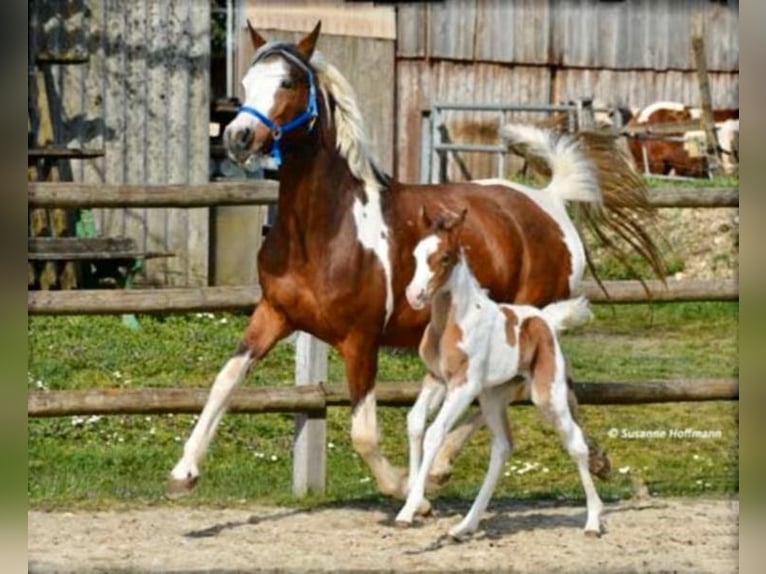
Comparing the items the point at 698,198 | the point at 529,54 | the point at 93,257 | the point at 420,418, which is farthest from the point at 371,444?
the point at 529,54

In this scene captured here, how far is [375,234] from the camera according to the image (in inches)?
271

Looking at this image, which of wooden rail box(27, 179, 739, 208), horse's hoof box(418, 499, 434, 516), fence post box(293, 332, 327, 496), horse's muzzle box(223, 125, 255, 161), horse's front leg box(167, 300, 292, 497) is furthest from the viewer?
fence post box(293, 332, 327, 496)

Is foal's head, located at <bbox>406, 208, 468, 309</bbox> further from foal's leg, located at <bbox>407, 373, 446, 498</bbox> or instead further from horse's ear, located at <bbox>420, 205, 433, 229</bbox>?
foal's leg, located at <bbox>407, 373, 446, 498</bbox>

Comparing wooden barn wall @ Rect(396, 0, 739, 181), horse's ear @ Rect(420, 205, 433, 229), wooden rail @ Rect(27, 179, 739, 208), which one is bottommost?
horse's ear @ Rect(420, 205, 433, 229)

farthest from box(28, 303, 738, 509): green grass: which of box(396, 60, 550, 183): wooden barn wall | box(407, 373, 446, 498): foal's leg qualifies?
box(396, 60, 550, 183): wooden barn wall

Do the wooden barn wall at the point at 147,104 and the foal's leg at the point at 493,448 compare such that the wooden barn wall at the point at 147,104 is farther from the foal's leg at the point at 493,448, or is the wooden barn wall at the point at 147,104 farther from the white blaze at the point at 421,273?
the white blaze at the point at 421,273

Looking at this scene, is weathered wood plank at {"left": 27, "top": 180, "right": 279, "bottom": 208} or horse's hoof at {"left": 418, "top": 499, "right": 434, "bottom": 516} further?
weathered wood plank at {"left": 27, "top": 180, "right": 279, "bottom": 208}

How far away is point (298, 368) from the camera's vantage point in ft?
25.8

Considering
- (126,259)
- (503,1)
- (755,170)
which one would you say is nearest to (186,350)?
(126,259)

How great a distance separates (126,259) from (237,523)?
13.5 feet

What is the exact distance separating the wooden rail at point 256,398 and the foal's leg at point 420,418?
0.75 m

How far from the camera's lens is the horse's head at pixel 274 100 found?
21.1 ft

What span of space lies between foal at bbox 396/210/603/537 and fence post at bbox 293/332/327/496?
39.6 inches

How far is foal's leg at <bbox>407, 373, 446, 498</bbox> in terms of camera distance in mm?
6656
